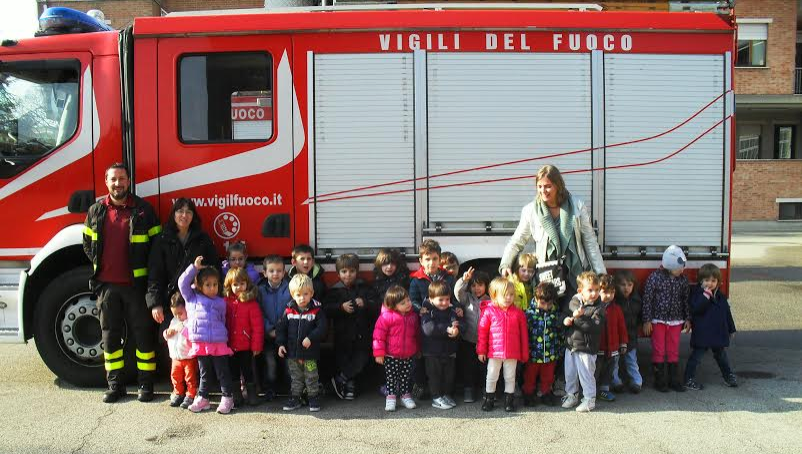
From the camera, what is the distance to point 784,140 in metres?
26.6

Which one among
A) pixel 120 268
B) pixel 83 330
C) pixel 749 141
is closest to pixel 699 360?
pixel 120 268

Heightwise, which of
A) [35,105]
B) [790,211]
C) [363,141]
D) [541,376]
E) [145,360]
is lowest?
[541,376]

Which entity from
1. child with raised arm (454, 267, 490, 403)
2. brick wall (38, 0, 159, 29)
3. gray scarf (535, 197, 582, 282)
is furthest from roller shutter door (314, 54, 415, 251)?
brick wall (38, 0, 159, 29)

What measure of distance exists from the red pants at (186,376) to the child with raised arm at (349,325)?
1.11m

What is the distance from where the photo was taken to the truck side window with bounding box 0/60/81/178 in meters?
5.93

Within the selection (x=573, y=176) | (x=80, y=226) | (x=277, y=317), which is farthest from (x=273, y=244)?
(x=573, y=176)

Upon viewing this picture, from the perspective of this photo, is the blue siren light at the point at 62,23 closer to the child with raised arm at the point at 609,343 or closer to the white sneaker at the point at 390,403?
the white sneaker at the point at 390,403

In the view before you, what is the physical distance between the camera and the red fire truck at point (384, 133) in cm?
586

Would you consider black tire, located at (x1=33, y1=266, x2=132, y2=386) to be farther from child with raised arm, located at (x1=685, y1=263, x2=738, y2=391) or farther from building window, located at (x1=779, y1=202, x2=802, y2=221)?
building window, located at (x1=779, y1=202, x2=802, y2=221)

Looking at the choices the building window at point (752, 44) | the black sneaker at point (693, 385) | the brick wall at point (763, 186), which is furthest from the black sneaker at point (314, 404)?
the building window at point (752, 44)

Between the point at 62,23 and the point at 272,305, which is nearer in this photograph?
the point at 272,305

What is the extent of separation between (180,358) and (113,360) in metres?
0.66

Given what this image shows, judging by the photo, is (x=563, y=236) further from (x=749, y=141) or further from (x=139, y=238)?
(x=749, y=141)

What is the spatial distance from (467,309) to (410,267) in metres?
0.68
